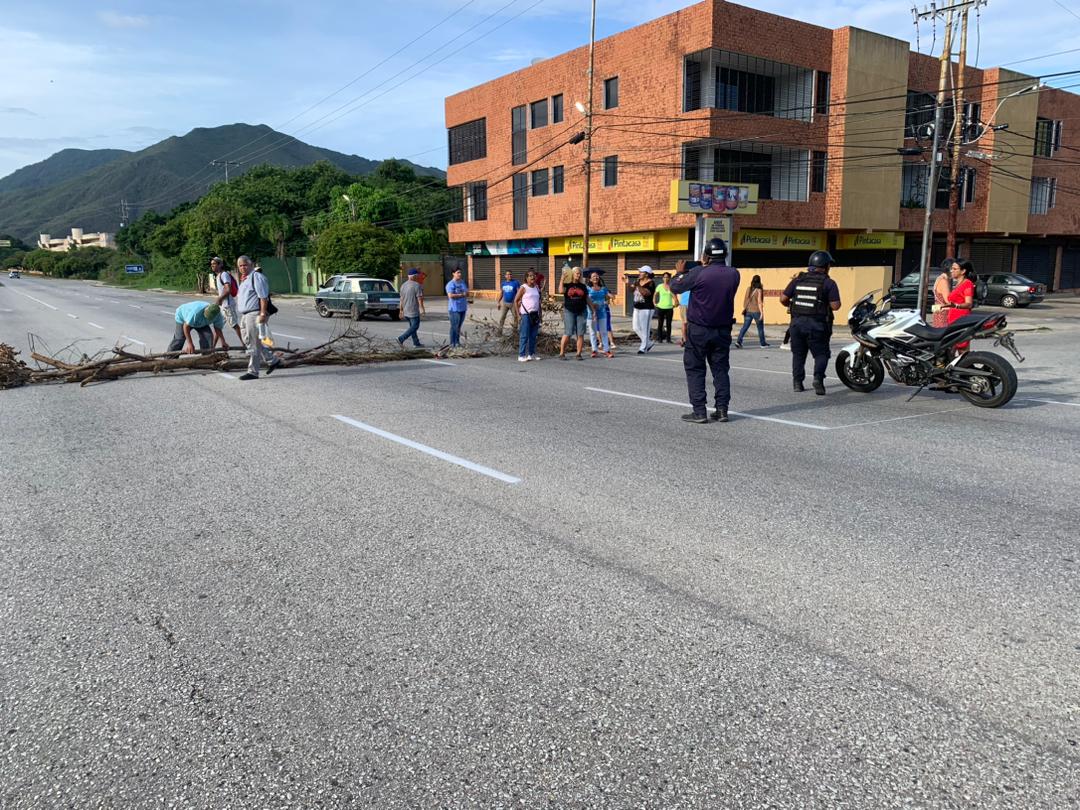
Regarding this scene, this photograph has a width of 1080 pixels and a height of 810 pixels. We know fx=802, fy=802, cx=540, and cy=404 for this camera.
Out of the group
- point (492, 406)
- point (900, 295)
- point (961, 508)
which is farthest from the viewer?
A: point (900, 295)

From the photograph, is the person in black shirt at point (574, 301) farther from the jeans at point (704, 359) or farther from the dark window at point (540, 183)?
the dark window at point (540, 183)

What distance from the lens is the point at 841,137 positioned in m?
32.9

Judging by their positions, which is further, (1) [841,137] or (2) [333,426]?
(1) [841,137]

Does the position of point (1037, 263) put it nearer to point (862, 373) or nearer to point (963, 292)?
point (963, 292)

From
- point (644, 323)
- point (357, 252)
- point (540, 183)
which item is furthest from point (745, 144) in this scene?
point (357, 252)

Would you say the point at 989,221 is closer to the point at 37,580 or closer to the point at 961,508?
the point at 961,508

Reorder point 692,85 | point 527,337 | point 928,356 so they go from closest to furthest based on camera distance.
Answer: point 928,356 < point 527,337 < point 692,85

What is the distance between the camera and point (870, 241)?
36.8m

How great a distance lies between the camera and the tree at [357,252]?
39969 mm

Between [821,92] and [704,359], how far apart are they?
29234 millimetres

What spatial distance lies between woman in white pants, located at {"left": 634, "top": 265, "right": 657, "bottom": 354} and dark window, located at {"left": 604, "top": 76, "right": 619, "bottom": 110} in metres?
19.8

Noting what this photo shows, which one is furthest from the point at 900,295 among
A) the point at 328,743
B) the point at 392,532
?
the point at 328,743

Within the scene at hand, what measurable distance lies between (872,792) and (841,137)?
114 feet

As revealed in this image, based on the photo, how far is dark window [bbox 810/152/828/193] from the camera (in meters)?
33.2
